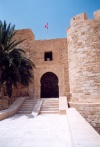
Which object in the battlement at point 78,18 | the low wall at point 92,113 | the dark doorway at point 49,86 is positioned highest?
the battlement at point 78,18

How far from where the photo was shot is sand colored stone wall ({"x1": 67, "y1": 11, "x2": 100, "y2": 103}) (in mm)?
8789

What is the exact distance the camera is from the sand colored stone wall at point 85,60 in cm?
879

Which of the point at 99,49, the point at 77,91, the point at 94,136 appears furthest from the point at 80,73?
the point at 94,136

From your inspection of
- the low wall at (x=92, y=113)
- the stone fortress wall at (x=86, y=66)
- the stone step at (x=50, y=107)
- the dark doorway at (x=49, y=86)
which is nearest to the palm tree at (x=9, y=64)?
the stone step at (x=50, y=107)

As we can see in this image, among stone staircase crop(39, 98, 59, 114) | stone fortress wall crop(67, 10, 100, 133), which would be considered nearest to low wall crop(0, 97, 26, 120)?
stone staircase crop(39, 98, 59, 114)

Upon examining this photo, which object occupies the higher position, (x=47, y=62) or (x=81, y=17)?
(x=81, y=17)

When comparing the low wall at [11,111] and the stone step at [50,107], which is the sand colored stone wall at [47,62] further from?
the low wall at [11,111]

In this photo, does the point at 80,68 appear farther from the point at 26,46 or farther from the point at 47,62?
the point at 26,46

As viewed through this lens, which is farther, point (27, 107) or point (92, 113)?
point (27, 107)

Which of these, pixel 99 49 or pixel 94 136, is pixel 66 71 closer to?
pixel 99 49

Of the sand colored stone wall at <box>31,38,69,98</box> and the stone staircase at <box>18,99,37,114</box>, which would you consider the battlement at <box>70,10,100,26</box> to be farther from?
the stone staircase at <box>18,99,37,114</box>

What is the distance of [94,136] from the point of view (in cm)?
297

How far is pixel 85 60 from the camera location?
923cm

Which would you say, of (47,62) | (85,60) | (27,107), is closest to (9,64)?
(27,107)
